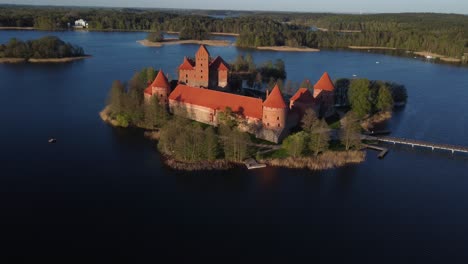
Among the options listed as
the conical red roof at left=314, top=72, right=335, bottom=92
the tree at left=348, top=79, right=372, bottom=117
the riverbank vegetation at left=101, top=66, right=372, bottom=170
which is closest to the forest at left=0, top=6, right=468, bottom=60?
the tree at left=348, top=79, right=372, bottom=117

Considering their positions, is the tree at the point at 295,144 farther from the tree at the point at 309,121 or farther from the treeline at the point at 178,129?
the treeline at the point at 178,129

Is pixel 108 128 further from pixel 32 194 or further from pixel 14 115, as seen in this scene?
pixel 32 194

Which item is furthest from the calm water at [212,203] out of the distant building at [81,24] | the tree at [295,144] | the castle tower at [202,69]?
the distant building at [81,24]

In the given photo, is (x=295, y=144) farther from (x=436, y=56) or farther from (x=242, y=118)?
(x=436, y=56)

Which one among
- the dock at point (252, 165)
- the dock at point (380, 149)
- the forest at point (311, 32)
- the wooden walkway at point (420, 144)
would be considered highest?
the forest at point (311, 32)

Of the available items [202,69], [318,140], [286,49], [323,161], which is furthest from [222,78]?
[286,49]

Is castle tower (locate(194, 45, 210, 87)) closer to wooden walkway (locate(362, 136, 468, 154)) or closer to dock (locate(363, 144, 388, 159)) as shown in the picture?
wooden walkway (locate(362, 136, 468, 154))
